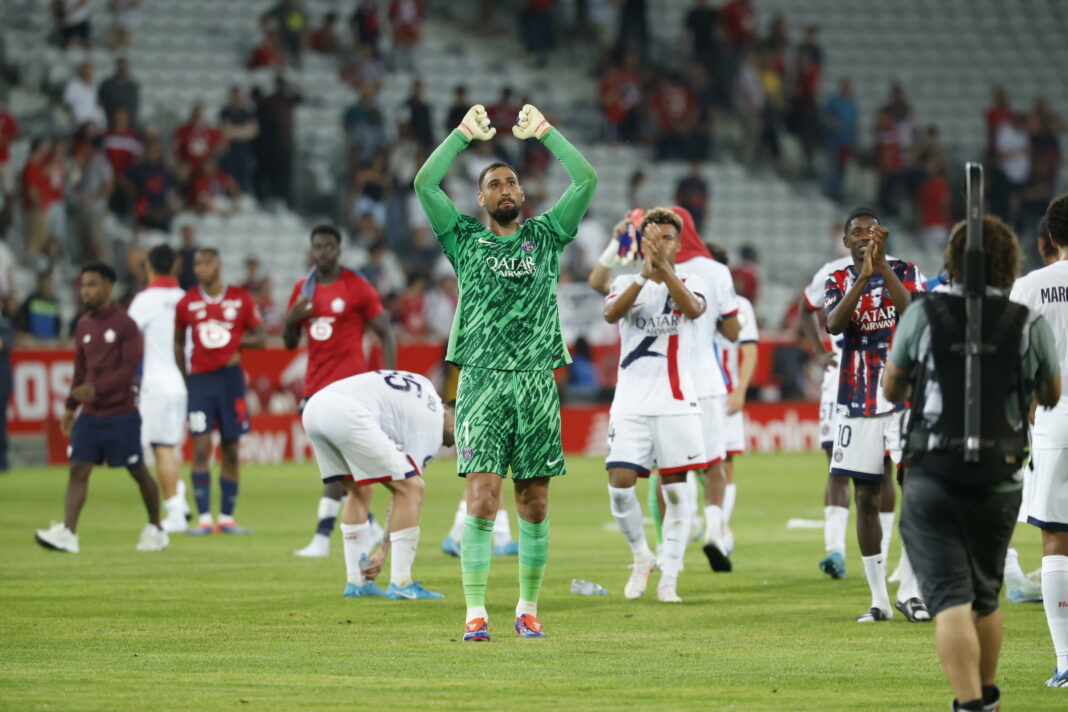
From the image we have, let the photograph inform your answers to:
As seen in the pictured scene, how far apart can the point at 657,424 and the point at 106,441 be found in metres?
5.72

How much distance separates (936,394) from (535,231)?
3.38 meters

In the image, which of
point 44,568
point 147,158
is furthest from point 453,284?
point 44,568

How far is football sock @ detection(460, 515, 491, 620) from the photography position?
32.3 ft

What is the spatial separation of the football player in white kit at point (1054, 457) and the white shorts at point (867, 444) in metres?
2.05

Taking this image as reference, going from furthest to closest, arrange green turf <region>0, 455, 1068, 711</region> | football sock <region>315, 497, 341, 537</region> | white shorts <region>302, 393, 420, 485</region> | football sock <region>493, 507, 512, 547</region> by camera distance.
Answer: football sock <region>493, 507, 512, 547</region> → football sock <region>315, 497, 341, 537</region> → white shorts <region>302, 393, 420, 485</region> → green turf <region>0, 455, 1068, 711</region>

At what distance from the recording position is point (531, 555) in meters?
10.1

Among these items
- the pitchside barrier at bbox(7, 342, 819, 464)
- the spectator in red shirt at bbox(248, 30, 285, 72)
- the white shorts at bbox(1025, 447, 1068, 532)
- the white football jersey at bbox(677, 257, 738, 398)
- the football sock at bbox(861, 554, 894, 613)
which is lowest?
the pitchside barrier at bbox(7, 342, 819, 464)

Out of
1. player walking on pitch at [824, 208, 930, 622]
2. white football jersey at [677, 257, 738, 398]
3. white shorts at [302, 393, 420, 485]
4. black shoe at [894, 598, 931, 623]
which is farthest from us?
white football jersey at [677, 257, 738, 398]

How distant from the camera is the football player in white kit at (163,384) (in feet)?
57.7

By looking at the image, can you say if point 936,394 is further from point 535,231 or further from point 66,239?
point 66,239

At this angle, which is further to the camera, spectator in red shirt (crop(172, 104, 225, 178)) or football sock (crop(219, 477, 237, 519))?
spectator in red shirt (crop(172, 104, 225, 178))

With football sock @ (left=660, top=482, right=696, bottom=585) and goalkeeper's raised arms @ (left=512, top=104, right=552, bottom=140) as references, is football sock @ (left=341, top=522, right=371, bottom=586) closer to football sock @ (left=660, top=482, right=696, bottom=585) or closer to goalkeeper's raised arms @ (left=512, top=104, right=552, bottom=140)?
football sock @ (left=660, top=482, right=696, bottom=585)

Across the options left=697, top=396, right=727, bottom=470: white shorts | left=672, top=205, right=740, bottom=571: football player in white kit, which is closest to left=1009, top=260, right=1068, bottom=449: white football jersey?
left=672, top=205, right=740, bottom=571: football player in white kit

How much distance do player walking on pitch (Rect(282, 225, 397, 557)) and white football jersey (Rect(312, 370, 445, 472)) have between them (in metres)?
2.12
